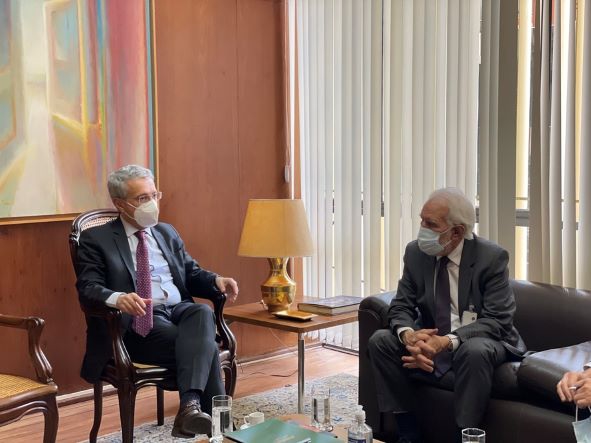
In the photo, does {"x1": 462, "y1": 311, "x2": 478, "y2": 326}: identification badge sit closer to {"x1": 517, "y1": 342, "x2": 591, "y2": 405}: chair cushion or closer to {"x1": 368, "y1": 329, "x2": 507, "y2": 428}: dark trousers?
{"x1": 368, "y1": 329, "x2": 507, "y2": 428}: dark trousers

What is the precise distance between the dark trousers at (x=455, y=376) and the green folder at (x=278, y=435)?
0.73 m

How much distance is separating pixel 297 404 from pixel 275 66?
228cm

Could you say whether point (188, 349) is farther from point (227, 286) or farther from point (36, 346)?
point (36, 346)

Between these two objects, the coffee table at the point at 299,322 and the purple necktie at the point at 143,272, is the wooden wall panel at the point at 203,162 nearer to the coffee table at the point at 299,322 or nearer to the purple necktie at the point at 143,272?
the purple necktie at the point at 143,272

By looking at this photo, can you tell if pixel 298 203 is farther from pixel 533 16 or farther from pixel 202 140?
pixel 533 16

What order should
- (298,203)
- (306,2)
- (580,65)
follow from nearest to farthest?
(580,65), (298,203), (306,2)

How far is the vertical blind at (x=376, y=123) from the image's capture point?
12.3 ft

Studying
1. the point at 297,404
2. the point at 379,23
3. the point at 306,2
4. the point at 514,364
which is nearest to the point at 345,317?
the point at 297,404

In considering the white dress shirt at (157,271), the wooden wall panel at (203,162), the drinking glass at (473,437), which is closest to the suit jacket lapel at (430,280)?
the drinking glass at (473,437)

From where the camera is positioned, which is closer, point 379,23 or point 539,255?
point 539,255

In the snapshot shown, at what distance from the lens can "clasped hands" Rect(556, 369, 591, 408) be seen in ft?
7.04

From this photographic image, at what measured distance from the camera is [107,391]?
3775 millimetres

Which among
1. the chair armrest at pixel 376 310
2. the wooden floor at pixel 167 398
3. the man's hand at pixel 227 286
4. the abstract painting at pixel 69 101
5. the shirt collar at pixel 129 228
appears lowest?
the wooden floor at pixel 167 398

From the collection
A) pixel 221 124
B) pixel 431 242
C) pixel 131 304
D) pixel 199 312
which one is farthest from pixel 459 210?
pixel 221 124
